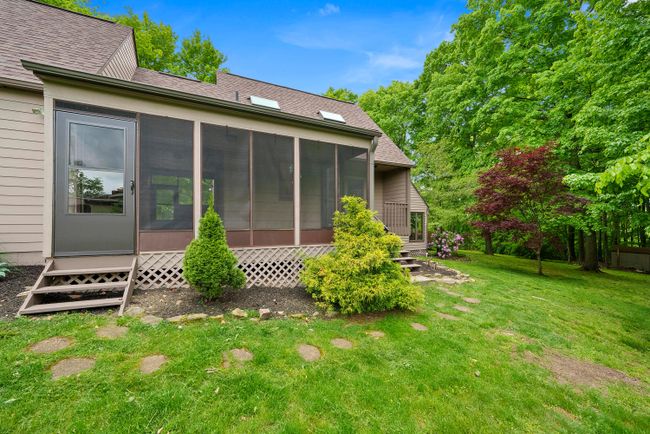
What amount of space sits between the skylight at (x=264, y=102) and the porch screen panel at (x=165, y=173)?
428 cm

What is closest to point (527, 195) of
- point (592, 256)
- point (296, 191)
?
point (592, 256)

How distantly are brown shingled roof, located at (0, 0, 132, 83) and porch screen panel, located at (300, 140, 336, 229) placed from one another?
5.23 metres

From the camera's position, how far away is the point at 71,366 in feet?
8.04

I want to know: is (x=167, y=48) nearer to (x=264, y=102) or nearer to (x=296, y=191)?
(x=264, y=102)

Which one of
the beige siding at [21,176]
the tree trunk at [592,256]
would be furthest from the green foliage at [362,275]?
the tree trunk at [592,256]

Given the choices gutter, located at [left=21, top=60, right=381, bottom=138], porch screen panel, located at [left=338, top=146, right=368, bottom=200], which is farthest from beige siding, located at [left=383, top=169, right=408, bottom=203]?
gutter, located at [left=21, top=60, right=381, bottom=138]

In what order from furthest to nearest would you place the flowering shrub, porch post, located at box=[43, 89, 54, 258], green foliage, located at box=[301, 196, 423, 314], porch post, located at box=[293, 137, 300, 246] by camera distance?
the flowering shrub → porch post, located at box=[293, 137, 300, 246] → green foliage, located at box=[301, 196, 423, 314] → porch post, located at box=[43, 89, 54, 258]

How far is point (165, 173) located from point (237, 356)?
3.63 m

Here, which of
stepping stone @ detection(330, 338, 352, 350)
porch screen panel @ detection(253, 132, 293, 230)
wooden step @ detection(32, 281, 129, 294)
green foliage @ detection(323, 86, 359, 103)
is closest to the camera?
stepping stone @ detection(330, 338, 352, 350)

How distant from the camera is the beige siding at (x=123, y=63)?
6.26 metres

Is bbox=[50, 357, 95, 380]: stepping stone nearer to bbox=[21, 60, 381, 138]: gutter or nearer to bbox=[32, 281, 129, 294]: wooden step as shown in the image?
bbox=[32, 281, 129, 294]: wooden step

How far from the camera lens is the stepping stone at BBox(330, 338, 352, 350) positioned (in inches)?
129

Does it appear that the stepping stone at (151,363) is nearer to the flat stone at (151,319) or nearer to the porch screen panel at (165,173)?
the flat stone at (151,319)

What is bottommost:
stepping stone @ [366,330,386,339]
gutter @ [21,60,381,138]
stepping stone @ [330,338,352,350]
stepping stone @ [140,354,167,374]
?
stepping stone @ [366,330,386,339]
